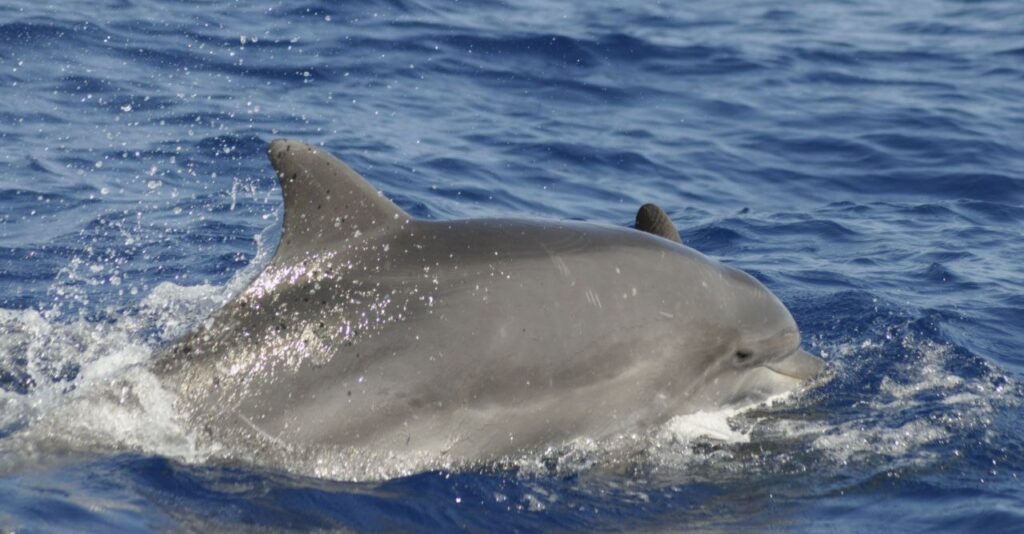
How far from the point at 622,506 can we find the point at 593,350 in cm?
88

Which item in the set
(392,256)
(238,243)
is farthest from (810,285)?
(392,256)

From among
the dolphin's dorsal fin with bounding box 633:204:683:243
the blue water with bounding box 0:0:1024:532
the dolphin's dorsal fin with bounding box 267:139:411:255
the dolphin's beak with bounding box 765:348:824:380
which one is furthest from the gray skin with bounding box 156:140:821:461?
the dolphin's beak with bounding box 765:348:824:380

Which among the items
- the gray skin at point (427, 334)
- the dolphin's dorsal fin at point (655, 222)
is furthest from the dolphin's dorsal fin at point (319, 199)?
the dolphin's dorsal fin at point (655, 222)

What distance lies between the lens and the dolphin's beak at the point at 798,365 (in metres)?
9.04

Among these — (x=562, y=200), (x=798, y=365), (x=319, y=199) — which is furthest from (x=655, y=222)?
(x=562, y=200)

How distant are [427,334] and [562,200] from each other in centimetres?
757

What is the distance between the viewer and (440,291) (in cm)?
766

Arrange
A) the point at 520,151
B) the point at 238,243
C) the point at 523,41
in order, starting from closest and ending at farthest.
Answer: the point at 238,243 → the point at 520,151 → the point at 523,41

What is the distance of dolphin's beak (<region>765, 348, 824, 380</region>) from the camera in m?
9.04

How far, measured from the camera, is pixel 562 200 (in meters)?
15.0

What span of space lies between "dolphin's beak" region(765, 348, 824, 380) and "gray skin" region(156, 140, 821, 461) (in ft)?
3.53

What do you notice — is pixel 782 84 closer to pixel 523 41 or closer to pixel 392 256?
pixel 523 41

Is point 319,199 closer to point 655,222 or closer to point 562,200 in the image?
point 655,222

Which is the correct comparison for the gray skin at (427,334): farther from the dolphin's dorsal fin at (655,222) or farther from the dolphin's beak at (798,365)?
the dolphin's beak at (798,365)
